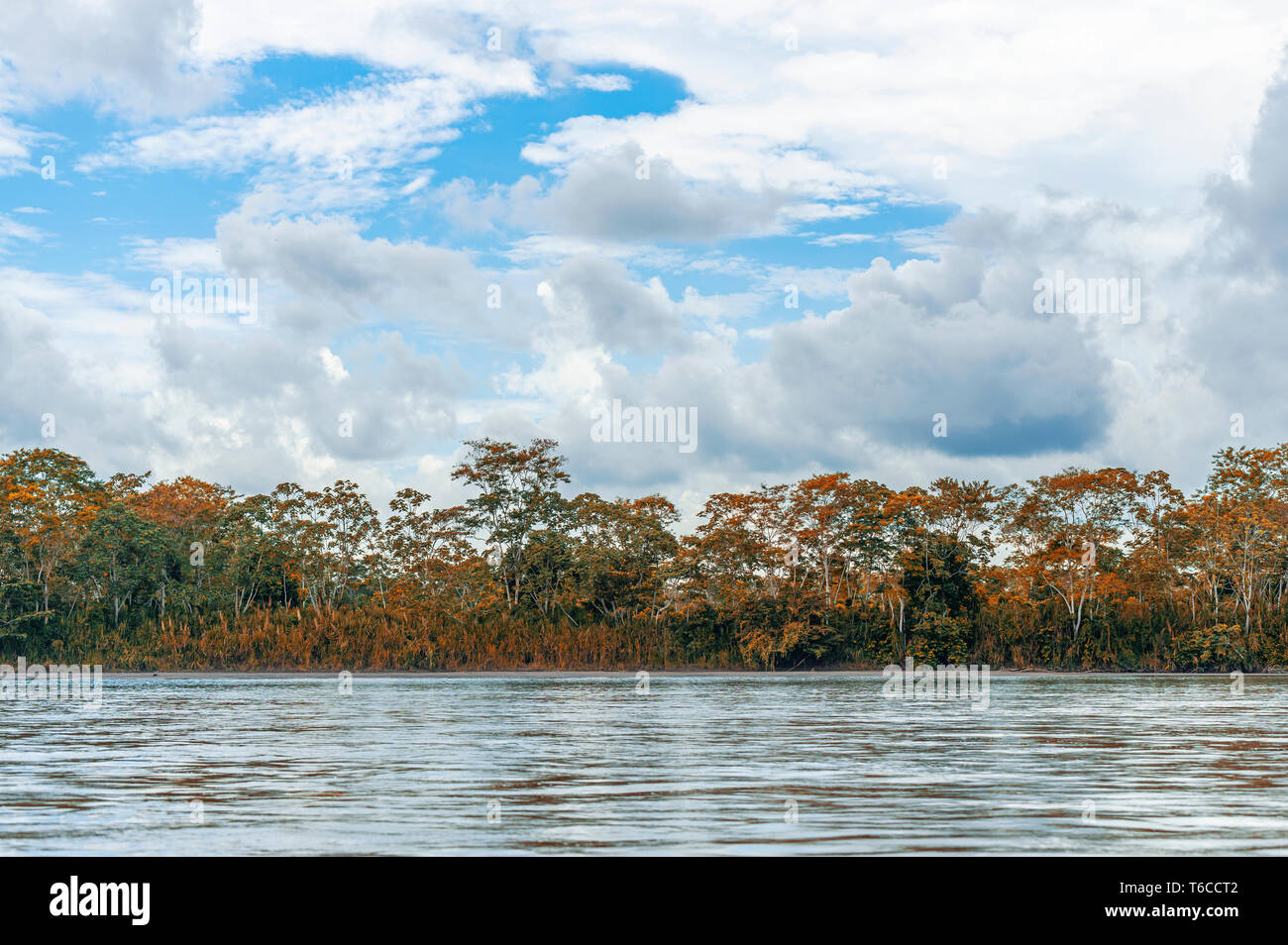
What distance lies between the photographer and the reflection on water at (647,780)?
10.2 metres

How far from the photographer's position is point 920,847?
31.4 ft

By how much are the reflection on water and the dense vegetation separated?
1016 inches

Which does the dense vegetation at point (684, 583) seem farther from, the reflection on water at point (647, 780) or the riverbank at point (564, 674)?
the reflection on water at point (647, 780)

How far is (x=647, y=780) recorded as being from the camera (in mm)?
14664

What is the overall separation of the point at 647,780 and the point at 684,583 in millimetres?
44563

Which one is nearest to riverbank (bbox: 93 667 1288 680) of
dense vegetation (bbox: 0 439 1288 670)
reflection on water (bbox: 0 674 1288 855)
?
dense vegetation (bbox: 0 439 1288 670)

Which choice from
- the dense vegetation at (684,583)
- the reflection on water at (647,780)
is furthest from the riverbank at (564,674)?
the reflection on water at (647,780)

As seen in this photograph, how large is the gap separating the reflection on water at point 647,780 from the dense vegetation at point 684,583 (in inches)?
1016

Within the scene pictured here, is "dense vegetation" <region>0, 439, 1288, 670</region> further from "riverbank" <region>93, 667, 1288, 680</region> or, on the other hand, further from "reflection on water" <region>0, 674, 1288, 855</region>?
"reflection on water" <region>0, 674, 1288, 855</region>

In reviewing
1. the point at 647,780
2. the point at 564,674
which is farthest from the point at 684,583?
the point at 647,780

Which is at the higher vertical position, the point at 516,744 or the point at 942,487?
the point at 942,487

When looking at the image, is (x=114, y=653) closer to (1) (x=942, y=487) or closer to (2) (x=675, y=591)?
(2) (x=675, y=591)

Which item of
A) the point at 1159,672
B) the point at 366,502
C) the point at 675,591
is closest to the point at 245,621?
the point at 366,502
